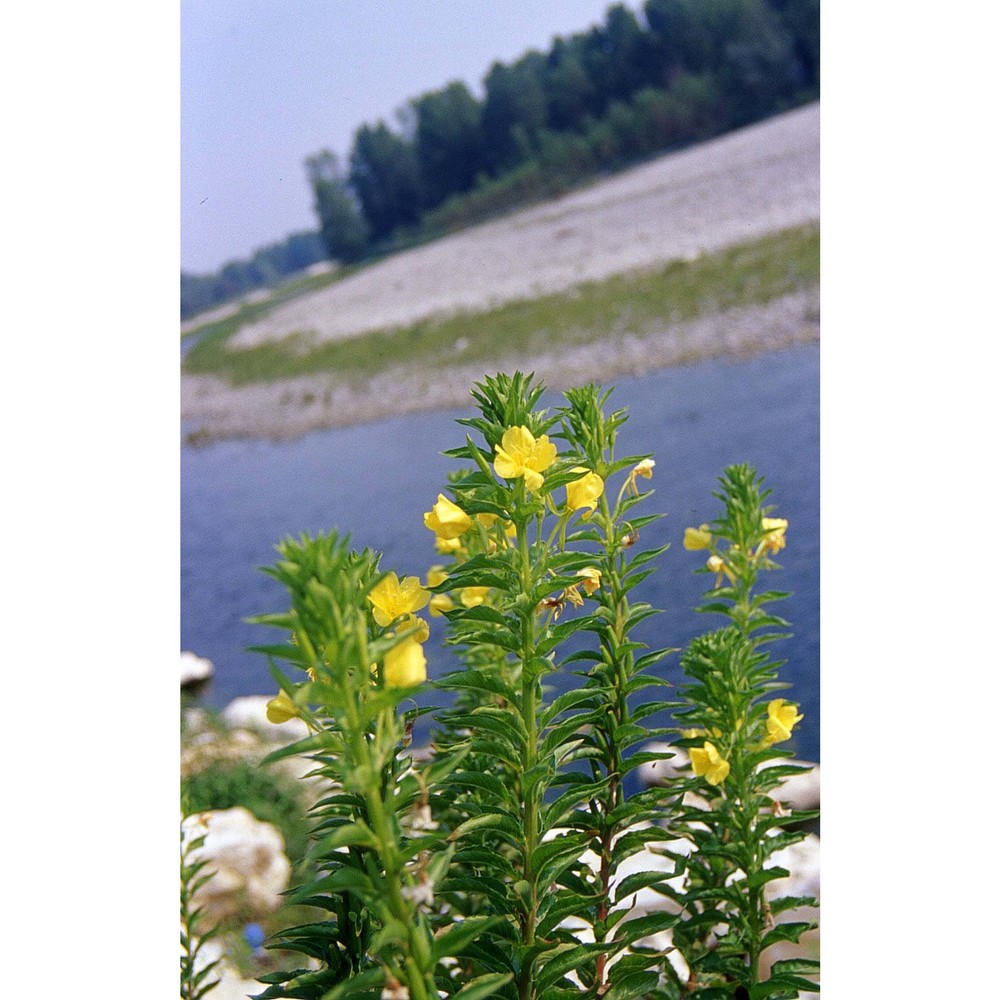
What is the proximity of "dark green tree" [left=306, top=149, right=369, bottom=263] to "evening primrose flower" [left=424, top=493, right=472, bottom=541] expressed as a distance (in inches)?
75.2

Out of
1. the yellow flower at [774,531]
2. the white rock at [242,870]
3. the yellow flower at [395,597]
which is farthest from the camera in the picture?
the white rock at [242,870]

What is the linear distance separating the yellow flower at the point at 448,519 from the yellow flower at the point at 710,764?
298 mm

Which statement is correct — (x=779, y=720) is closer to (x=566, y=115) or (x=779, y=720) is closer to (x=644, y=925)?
(x=644, y=925)

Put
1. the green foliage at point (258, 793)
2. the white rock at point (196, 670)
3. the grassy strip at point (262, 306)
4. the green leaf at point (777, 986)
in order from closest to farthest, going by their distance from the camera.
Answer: the green leaf at point (777, 986) → the green foliage at point (258, 793) → the white rock at point (196, 670) → the grassy strip at point (262, 306)

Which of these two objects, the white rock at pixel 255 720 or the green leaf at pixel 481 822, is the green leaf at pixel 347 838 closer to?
the green leaf at pixel 481 822

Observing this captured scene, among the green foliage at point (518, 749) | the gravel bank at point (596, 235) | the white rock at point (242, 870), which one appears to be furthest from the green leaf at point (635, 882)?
the gravel bank at point (596, 235)

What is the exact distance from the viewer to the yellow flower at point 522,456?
630 mm

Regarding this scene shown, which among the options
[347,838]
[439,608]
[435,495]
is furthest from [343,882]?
[435,495]

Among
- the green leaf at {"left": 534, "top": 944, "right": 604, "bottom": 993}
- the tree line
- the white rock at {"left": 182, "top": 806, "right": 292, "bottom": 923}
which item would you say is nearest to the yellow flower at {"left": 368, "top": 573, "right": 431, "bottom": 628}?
the green leaf at {"left": 534, "top": 944, "right": 604, "bottom": 993}

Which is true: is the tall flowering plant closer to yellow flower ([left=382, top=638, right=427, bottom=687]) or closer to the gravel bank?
yellow flower ([left=382, top=638, right=427, bottom=687])

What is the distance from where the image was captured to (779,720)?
0.83m

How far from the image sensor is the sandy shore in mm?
2729
